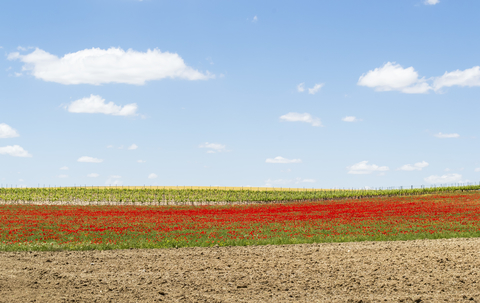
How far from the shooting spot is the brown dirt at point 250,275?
37.4 feet

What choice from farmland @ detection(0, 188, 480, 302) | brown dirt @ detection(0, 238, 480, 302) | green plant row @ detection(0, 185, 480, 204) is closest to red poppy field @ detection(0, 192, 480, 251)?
farmland @ detection(0, 188, 480, 302)

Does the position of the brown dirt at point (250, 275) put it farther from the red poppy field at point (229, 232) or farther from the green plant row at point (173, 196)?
the green plant row at point (173, 196)

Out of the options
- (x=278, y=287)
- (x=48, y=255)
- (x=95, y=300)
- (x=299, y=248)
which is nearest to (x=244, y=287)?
(x=278, y=287)

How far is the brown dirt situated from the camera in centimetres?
1141

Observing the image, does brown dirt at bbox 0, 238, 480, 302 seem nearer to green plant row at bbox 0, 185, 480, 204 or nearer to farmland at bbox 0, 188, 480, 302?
farmland at bbox 0, 188, 480, 302

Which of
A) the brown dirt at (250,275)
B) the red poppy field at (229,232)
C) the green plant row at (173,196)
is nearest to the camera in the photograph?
the brown dirt at (250,275)

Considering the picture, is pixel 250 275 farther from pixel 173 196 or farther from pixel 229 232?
pixel 173 196

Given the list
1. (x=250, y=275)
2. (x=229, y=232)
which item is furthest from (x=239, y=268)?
(x=229, y=232)

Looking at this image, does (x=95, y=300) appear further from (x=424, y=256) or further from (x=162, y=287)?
(x=424, y=256)

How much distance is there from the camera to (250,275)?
13375mm

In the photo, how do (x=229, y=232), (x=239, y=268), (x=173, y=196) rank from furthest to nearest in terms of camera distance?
(x=173, y=196) < (x=229, y=232) < (x=239, y=268)

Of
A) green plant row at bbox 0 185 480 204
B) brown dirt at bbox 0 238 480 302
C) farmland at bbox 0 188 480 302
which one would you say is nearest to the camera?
brown dirt at bbox 0 238 480 302

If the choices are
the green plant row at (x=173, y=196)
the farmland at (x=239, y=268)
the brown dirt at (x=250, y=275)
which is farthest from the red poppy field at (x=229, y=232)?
the green plant row at (x=173, y=196)

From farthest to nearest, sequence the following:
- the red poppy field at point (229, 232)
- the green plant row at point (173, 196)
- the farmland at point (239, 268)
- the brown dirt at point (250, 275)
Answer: the green plant row at point (173, 196) → the red poppy field at point (229, 232) → the farmland at point (239, 268) → the brown dirt at point (250, 275)
